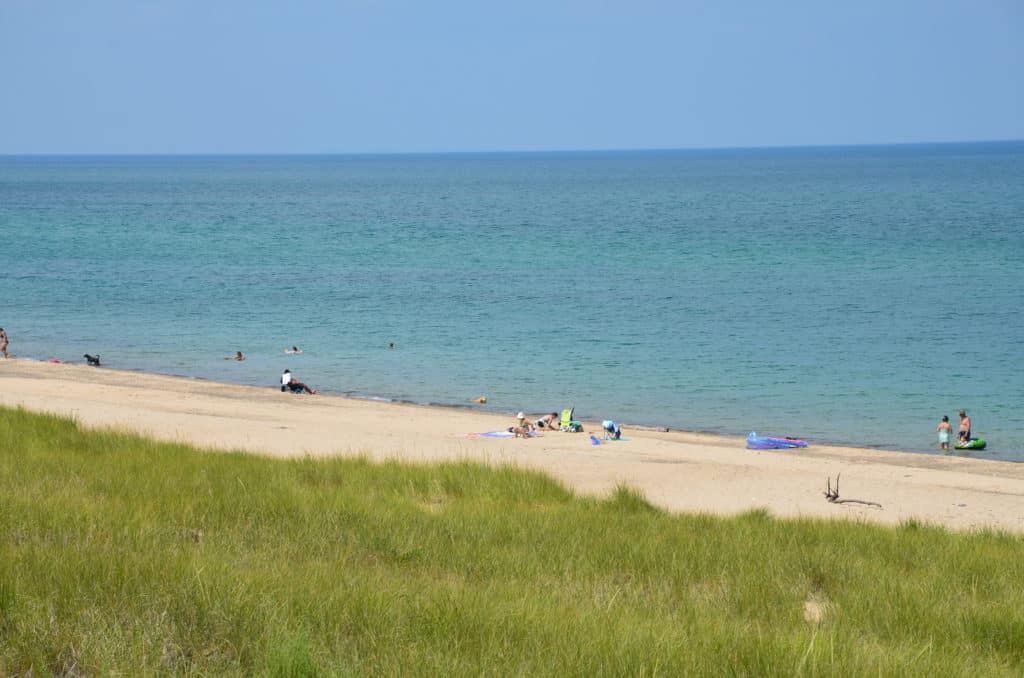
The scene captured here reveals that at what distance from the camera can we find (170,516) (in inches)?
348

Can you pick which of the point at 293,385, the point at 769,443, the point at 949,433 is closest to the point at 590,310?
the point at 293,385

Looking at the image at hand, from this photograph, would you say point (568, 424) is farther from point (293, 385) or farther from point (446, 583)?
point (446, 583)

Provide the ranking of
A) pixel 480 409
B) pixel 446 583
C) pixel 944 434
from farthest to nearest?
1. pixel 480 409
2. pixel 944 434
3. pixel 446 583

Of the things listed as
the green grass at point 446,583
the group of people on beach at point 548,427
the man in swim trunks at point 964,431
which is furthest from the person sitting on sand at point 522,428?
the green grass at point 446,583

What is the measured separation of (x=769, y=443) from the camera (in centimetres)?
2445

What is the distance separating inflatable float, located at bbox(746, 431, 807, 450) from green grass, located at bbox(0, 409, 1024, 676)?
500 inches

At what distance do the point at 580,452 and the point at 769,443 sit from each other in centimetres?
503

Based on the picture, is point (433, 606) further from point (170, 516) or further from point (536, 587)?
point (170, 516)

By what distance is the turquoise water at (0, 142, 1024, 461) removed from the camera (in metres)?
31.3

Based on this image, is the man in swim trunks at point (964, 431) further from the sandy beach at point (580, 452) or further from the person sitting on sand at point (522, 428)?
the person sitting on sand at point (522, 428)

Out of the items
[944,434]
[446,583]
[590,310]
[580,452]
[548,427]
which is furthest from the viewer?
[590,310]

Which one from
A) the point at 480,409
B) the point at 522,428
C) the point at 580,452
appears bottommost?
the point at 480,409

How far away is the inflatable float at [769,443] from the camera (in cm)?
2430

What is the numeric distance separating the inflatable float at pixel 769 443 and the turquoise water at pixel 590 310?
167 cm
